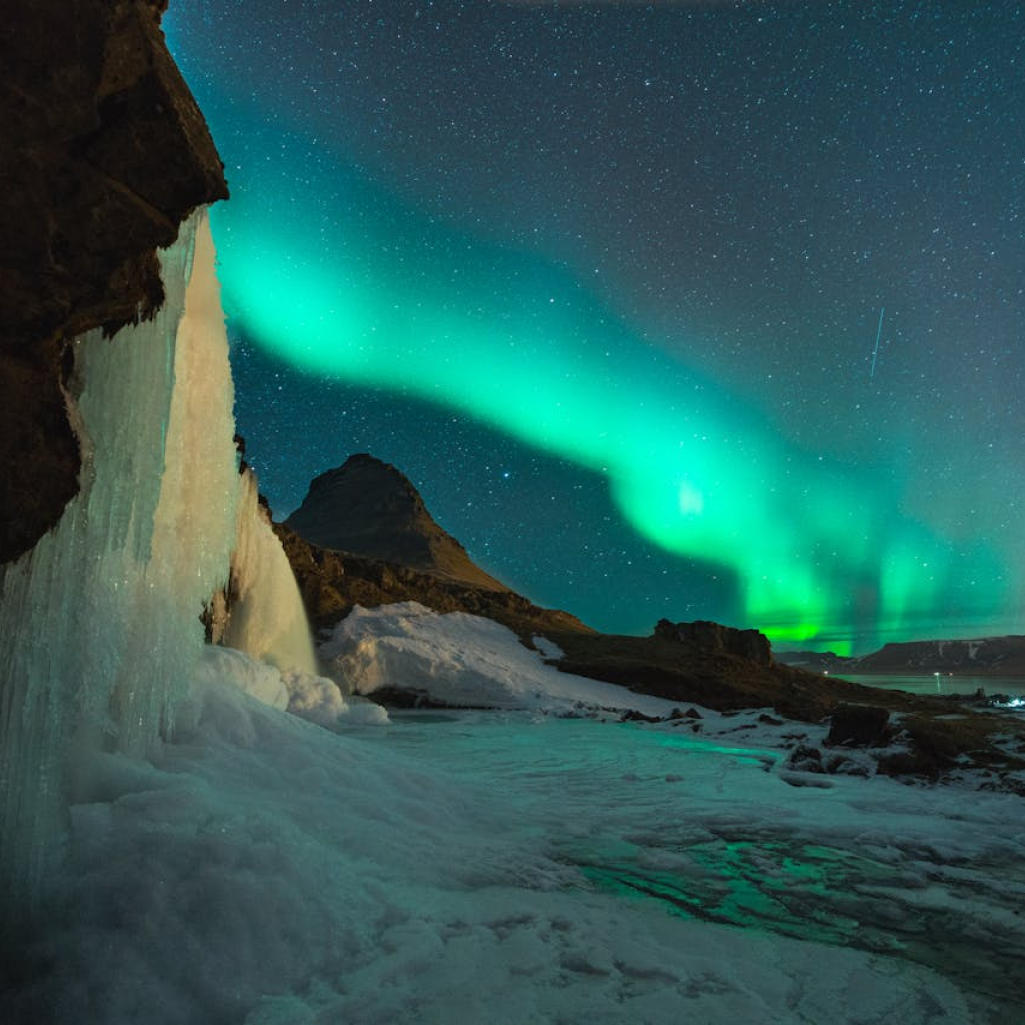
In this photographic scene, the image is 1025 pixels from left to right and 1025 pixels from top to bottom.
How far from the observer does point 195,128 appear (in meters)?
3.50

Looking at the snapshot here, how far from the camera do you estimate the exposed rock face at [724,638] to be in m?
39.5

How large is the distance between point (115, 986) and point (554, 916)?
264cm

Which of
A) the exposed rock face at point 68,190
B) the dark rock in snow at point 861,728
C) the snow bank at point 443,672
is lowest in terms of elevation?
the snow bank at point 443,672

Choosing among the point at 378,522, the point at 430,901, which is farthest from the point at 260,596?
the point at 378,522

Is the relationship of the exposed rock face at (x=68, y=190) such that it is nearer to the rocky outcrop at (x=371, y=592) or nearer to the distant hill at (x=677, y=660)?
the distant hill at (x=677, y=660)

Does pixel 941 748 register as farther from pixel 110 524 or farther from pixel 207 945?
pixel 110 524

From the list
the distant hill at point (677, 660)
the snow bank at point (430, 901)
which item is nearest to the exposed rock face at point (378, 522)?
the distant hill at point (677, 660)

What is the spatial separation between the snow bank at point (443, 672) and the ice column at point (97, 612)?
60.3 ft

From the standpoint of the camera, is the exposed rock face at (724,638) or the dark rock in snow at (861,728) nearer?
the dark rock in snow at (861,728)

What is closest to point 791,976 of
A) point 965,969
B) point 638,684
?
point 965,969

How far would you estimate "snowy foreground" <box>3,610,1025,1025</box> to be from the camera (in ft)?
10.4

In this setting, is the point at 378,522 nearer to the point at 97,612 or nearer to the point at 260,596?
the point at 260,596

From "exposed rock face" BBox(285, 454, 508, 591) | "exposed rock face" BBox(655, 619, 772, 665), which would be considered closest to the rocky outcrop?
"exposed rock face" BBox(655, 619, 772, 665)

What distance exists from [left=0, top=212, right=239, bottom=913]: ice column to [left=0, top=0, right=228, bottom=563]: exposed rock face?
0.27 metres
